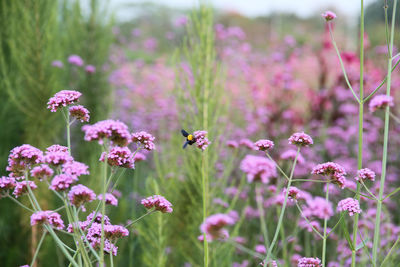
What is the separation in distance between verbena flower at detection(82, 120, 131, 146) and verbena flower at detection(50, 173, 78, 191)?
10cm

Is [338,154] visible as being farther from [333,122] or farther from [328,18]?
[328,18]

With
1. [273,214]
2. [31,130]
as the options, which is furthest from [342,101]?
[31,130]

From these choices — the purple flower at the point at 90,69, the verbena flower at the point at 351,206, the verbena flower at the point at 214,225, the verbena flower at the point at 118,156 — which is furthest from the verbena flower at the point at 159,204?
the purple flower at the point at 90,69

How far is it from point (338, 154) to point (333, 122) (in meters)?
0.57

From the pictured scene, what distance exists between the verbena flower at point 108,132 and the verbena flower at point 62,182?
0.32 feet

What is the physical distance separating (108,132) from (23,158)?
0.30 meters

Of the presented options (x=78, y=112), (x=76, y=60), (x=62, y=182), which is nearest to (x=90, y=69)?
(x=76, y=60)

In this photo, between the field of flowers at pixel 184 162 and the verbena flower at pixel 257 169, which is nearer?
the verbena flower at pixel 257 169

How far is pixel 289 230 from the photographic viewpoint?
308 centimetres

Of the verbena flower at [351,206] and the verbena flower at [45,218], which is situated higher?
the verbena flower at [45,218]

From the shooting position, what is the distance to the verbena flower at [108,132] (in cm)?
79

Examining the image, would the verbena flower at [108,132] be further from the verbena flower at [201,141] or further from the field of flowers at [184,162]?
the verbena flower at [201,141]

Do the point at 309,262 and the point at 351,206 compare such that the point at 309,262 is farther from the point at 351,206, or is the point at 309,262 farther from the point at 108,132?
the point at 108,132

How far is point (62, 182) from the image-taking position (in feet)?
2.68
